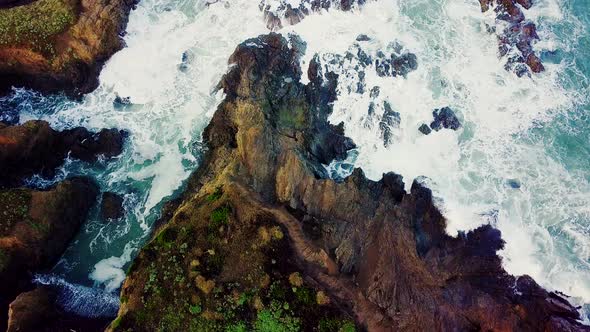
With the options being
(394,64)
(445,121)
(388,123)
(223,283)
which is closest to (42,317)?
(223,283)

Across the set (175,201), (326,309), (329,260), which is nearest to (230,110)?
(175,201)

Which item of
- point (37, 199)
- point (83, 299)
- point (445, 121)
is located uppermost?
point (37, 199)

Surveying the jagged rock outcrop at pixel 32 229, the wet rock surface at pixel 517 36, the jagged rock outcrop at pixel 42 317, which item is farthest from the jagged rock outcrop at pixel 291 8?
the jagged rock outcrop at pixel 42 317

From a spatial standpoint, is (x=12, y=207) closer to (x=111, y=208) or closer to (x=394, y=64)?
(x=111, y=208)

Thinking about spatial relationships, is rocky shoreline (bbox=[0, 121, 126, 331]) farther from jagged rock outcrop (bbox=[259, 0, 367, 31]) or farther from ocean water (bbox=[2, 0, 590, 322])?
jagged rock outcrop (bbox=[259, 0, 367, 31])

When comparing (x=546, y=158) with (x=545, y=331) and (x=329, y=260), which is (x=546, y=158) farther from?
(x=329, y=260)

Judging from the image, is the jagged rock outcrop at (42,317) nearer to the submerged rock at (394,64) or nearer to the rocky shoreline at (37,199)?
the rocky shoreline at (37,199)
